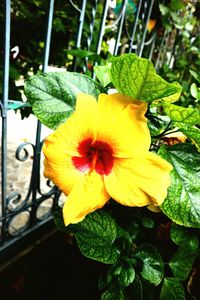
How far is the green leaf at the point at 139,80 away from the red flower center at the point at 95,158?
0.12 metres

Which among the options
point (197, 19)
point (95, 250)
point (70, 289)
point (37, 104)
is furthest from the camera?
point (197, 19)

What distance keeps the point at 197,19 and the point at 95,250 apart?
2.60m

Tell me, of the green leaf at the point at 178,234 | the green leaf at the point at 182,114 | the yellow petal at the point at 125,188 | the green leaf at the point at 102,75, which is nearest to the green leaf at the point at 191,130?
the green leaf at the point at 182,114

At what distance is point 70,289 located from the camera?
4.48 ft

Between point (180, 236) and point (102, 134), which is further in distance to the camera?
point (180, 236)

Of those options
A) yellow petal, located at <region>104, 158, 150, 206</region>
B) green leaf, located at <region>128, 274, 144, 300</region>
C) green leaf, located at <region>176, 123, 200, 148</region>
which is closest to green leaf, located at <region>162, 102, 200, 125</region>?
green leaf, located at <region>176, 123, 200, 148</region>

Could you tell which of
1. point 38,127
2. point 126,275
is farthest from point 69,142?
point 38,127

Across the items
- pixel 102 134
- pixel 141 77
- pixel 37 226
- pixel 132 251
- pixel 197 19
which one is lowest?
pixel 37 226

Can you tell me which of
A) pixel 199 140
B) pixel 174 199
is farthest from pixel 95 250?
pixel 199 140

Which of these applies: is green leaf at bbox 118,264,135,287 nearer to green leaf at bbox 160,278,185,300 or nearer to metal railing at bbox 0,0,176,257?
green leaf at bbox 160,278,185,300

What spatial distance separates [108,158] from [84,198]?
10 centimetres

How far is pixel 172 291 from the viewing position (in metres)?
0.84

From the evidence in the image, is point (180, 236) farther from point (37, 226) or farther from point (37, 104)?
point (37, 226)

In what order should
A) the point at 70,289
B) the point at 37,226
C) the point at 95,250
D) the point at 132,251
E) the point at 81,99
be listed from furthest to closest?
the point at 37,226, the point at 70,289, the point at 132,251, the point at 95,250, the point at 81,99
